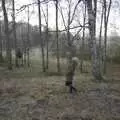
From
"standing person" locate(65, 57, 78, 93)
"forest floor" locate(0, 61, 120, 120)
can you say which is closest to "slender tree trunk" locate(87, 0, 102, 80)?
"forest floor" locate(0, 61, 120, 120)

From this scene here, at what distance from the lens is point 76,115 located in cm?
492

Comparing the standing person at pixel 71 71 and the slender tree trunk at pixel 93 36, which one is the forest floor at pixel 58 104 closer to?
the standing person at pixel 71 71

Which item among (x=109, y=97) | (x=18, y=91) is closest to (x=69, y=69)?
(x=109, y=97)

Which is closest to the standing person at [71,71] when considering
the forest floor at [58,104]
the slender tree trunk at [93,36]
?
the forest floor at [58,104]

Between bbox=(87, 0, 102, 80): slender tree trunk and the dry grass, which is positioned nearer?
the dry grass

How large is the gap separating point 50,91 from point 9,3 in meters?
12.2

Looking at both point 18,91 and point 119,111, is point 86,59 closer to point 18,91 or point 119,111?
point 18,91

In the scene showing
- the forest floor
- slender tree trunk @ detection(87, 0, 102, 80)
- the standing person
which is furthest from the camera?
slender tree trunk @ detection(87, 0, 102, 80)

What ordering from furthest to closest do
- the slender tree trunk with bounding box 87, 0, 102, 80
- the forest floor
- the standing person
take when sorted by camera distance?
the slender tree trunk with bounding box 87, 0, 102, 80, the standing person, the forest floor

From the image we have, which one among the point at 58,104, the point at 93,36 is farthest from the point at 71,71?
the point at 93,36

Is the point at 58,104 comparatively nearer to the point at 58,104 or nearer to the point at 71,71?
the point at 58,104

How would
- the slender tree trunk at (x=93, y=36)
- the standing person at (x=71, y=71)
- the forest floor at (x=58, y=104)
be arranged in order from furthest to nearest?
the slender tree trunk at (x=93, y=36), the standing person at (x=71, y=71), the forest floor at (x=58, y=104)

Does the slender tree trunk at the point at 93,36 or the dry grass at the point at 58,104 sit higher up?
the slender tree trunk at the point at 93,36

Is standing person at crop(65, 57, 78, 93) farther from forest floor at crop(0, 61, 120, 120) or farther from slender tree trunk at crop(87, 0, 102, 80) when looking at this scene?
slender tree trunk at crop(87, 0, 102, 80)
